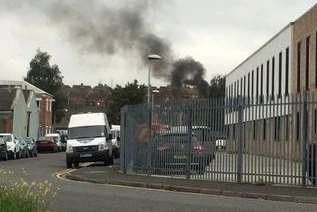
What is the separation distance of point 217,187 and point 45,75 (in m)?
99.6

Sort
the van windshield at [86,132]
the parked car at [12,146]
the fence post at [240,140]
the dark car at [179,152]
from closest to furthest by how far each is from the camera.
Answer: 1. the fence post at [240,140]
2. the dark car at [179,152]
3. the van windshield at [86,132]
4. the parked car at [12,146]

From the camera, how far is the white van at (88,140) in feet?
111

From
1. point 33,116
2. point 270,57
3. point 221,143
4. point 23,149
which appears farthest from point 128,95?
point 221,143

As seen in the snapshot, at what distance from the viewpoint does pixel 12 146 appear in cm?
4759

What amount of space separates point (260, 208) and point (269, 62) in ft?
145

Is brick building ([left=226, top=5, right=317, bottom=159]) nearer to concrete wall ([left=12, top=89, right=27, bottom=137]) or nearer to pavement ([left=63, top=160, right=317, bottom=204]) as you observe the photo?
pavement ([left=63, top=160, right=317, bottom=204])

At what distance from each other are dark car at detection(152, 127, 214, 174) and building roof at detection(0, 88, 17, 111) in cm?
5307

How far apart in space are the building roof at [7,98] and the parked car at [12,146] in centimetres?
2572

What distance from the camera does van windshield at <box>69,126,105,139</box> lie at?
3428cm

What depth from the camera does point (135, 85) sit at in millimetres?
88250

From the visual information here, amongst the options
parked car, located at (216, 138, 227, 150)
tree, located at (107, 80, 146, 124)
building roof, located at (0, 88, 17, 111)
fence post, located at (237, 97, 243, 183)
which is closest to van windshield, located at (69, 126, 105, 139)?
Result: parked car, located at (216, 138, 227, 150)

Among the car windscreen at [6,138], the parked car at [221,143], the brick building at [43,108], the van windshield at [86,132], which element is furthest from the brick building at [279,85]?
the brick building at [43,108]

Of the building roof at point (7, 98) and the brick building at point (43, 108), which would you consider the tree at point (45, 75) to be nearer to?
the brick building at point (43, 108)

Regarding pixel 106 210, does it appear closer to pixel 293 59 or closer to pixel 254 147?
pixel 254 147
